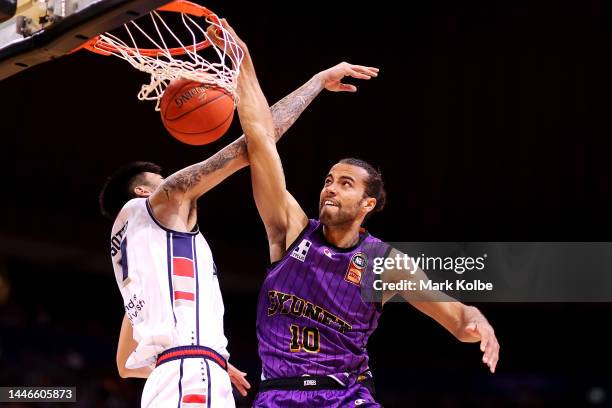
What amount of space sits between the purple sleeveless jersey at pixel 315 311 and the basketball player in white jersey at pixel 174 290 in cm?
32

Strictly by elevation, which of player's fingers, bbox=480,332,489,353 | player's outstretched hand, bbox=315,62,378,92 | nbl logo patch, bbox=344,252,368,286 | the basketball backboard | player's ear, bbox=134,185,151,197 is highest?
player's outstretched hand, bbox=315,62,378,92

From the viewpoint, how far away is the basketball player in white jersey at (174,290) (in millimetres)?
3672

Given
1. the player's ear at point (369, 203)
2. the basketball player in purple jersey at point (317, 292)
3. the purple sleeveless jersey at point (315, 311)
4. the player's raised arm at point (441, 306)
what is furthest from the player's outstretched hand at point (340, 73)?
the player's raised arm at point (441, 306)

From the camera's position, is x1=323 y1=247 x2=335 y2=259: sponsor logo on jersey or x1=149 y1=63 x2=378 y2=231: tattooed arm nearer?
x1=149 y1=63 x2=378 y2=231: tattooed arm

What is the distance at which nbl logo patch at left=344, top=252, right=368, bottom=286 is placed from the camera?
4281mm

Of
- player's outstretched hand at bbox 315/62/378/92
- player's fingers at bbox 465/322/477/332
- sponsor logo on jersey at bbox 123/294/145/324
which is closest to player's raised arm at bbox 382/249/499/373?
player's fingers at bbox 465/322/477/332

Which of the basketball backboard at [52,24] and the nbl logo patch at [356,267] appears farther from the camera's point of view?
the nbl logo patch at [356,267]

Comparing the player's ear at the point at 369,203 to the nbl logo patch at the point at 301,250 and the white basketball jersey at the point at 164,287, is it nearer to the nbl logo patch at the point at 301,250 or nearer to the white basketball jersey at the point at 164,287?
the nbl logo patch at the point at 301,250

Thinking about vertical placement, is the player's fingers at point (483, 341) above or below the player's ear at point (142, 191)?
below

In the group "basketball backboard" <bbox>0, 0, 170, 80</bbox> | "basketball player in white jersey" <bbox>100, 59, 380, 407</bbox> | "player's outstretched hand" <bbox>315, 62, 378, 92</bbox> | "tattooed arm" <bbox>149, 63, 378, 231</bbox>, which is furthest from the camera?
"player's outstretched hand" <bbox>315, 62, 378, 92</bbox>

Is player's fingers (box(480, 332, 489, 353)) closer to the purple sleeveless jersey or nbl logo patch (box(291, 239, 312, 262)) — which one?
the purple sleeveless jersey

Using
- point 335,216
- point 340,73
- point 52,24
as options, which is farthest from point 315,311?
point 52,24

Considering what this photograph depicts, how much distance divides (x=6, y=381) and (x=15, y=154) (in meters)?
2.79

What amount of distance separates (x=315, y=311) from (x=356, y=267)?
0.33 meters
